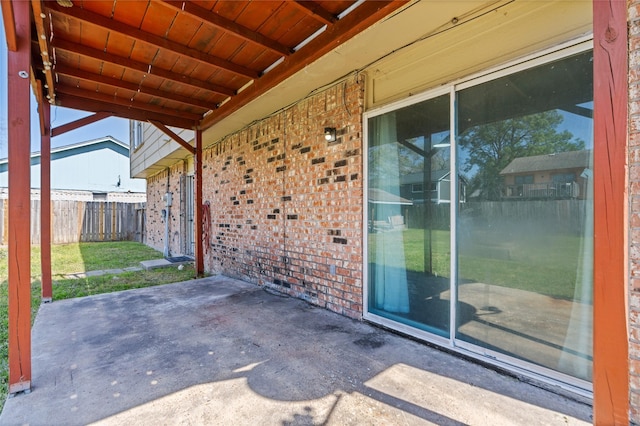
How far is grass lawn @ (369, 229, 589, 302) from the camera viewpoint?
214 cm

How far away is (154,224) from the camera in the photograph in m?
11.6

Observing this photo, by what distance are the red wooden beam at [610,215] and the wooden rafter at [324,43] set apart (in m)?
1.45

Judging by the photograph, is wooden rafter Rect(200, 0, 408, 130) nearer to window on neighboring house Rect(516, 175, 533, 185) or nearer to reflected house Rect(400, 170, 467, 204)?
reflected house Rect(400, 170, 467, 204)

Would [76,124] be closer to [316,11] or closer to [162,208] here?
[316,11]

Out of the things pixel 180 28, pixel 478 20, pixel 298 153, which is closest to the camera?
pixel 478 20

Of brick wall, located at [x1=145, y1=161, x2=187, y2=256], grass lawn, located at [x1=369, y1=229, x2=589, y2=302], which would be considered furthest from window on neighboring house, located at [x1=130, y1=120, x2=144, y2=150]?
grass lawn, located at [x1=369, y1=229, x2=589, y2=302]

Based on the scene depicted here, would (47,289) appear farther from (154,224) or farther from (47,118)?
(154,224)

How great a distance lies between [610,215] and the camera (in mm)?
1273

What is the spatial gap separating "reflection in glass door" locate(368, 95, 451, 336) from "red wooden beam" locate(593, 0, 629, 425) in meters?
1.46

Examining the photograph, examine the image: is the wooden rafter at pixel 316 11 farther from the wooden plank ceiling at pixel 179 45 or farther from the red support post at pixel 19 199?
the red support post at pixel 19 199

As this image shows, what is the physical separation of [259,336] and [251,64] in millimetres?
3128

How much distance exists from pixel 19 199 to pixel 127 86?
2735 millimetres

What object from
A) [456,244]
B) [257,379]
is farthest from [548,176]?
[257,379]

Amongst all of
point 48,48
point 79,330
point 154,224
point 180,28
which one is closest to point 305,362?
point 79,330
